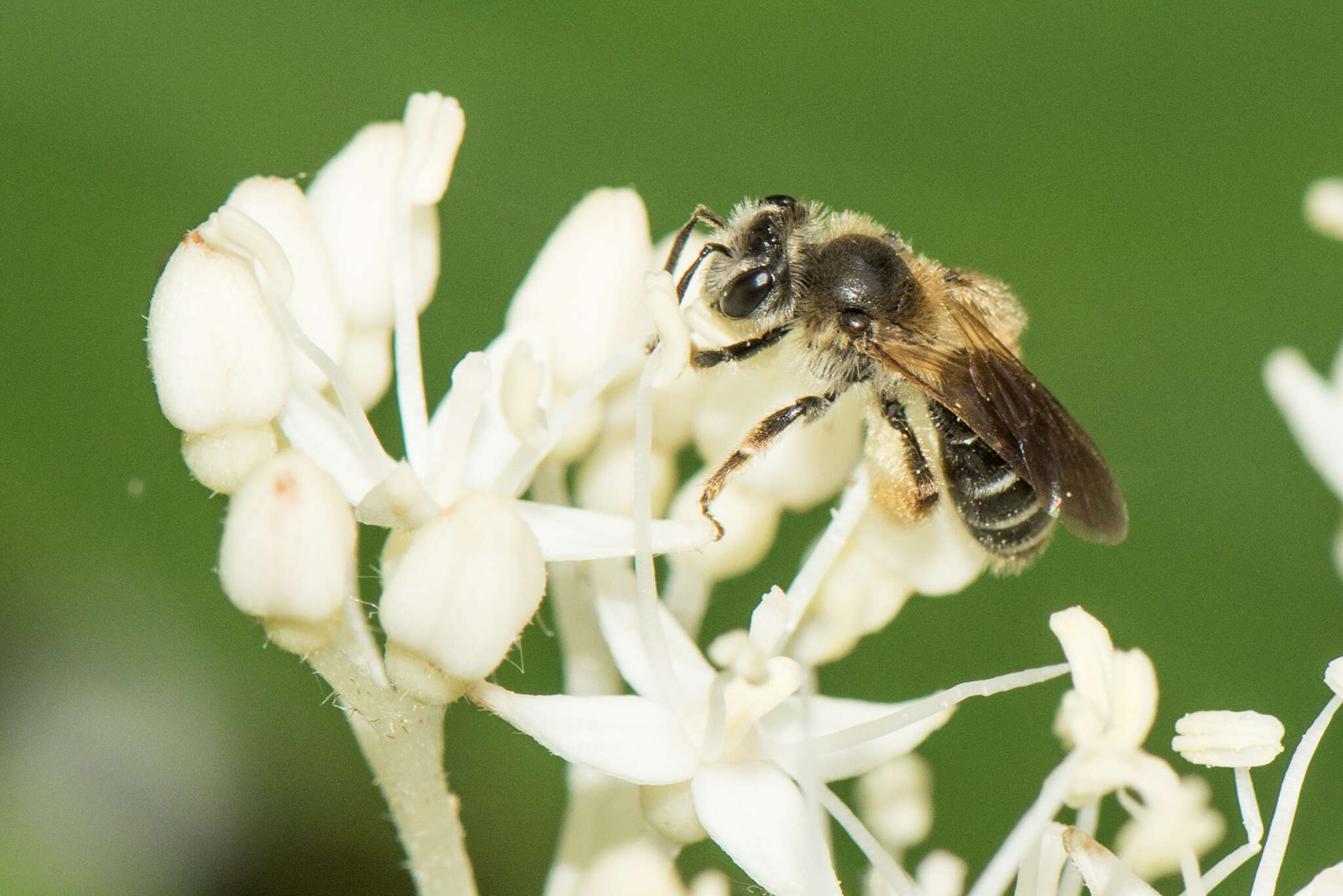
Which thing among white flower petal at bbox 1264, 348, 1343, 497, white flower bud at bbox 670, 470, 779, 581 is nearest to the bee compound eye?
white flower bud at bbox 670, 470, 779, 581

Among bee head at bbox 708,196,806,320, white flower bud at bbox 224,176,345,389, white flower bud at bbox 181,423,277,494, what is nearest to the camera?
white flower bud at bbox 181,423,277,494

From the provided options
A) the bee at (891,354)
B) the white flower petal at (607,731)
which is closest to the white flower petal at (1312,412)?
the bee at (891,354)

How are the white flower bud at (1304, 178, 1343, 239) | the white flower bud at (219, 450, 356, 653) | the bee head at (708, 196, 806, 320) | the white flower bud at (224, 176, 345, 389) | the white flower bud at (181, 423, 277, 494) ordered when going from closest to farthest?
1. the white flower bud at (219, 450, 356, 653)
2. the white flower bud at (181, 423, 277, 494)
3. the white flower bud at (224, 176, 345, 389)
4. the bee head at (708, 196, 806, 320)
5. the white flower bud at (1304, 178, 1343, 239)

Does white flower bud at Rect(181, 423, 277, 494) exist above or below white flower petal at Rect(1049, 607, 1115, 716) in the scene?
above

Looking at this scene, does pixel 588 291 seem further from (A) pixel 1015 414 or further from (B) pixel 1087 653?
(B) pixel 1087 653

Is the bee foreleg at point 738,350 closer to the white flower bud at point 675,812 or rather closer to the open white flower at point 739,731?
the open white flower at point 739,731

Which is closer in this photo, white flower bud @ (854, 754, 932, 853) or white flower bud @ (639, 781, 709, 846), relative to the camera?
white flower bud @ (639, 781, 709, 846)

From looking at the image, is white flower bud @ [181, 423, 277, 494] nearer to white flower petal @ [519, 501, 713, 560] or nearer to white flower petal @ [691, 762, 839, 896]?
white flower petal @ [519, 501, 713, 560]

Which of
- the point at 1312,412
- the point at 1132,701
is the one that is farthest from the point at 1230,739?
the point at 1312,412
